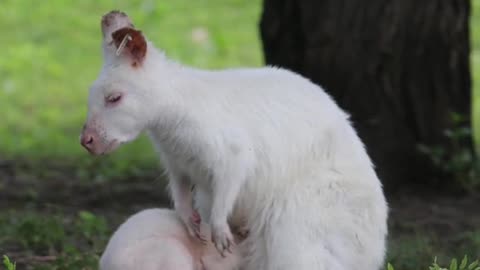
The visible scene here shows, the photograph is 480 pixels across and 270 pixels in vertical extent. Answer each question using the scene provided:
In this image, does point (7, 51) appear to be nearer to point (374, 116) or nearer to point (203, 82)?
point (374, 116)

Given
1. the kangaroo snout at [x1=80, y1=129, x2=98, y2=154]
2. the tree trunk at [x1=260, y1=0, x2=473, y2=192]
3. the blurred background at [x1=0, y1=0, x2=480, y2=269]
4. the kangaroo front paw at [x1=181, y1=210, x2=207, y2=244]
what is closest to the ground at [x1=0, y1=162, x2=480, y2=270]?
the blurred background at [x1=0, y1=0, x2=480, y2=269]

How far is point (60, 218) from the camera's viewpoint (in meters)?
5.93

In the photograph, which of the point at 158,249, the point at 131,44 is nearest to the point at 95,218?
the point at 158,249

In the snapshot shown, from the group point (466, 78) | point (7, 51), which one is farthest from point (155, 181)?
point (7, 51)

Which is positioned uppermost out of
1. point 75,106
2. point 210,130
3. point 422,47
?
point 210,130

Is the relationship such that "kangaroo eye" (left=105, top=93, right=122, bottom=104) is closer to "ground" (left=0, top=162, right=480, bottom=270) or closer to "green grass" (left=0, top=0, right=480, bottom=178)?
"ground" (left=0, top=162, right=480, bottom=270)

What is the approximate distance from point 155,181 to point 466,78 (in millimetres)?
2021

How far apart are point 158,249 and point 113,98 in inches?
21.8

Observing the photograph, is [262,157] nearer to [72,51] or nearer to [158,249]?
[158,249]

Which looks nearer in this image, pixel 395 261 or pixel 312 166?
pixel 312 166

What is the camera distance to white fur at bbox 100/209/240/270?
4117mm

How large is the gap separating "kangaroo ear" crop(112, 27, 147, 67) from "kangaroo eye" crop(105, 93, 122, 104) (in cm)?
13

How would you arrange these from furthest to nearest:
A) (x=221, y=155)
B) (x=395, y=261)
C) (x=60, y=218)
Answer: (x=60, y=218), (x=395, y=261), (x=221, y=155)

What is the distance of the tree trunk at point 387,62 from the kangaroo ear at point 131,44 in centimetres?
284
